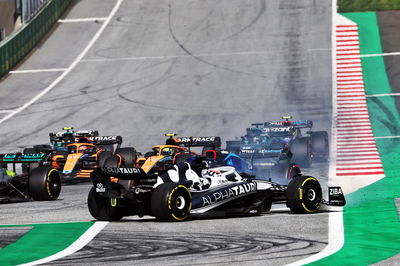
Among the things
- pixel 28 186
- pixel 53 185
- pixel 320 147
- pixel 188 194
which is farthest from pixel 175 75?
pixel 188 194

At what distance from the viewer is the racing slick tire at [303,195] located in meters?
15.8

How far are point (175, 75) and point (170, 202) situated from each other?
1186 inches

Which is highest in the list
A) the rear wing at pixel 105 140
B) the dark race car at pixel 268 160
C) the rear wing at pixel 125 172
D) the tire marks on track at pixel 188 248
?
the rear wing at pixel 105 140

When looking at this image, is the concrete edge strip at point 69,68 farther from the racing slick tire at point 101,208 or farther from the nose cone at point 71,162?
the racing slick tire at point 101,208

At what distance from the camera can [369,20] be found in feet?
162

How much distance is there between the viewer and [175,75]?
4469 centimetres

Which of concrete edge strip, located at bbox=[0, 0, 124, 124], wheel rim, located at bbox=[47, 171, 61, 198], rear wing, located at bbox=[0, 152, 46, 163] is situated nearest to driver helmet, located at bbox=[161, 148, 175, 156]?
rear wing, located at bbox=[0, 152, 46, 163]

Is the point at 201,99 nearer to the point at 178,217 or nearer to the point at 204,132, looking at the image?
the point at 204,132

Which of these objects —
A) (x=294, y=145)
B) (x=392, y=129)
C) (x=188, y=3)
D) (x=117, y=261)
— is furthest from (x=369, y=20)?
(x=117, y=261)

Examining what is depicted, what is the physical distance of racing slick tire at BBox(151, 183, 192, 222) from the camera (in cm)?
1480

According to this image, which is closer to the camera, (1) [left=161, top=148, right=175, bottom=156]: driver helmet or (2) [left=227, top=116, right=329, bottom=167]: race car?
(1) [left=161, top=148, right=175, bottom=156]: driver helmet

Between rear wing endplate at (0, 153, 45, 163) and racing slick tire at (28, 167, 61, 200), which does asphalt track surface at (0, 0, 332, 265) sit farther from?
rear wing endplate at (0, 153, 45, 163)

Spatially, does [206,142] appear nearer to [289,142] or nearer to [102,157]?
[102,157]

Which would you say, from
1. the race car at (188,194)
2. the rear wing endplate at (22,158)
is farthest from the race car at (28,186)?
the race car at (188,194)
